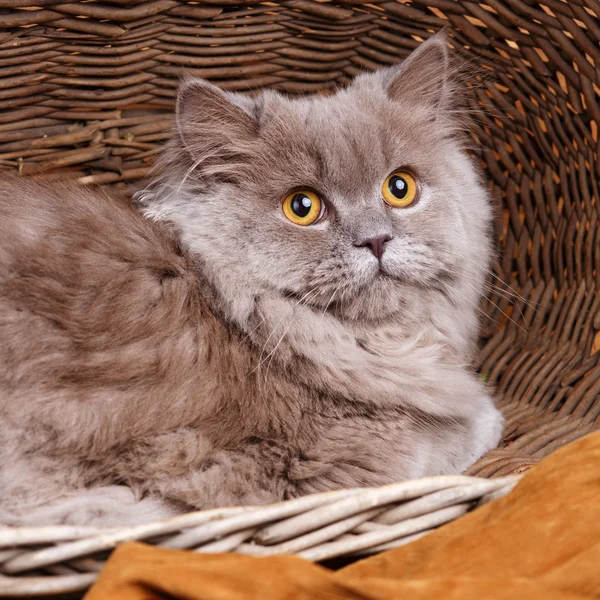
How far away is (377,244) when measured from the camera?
63.0 inches

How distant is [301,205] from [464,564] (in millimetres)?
839

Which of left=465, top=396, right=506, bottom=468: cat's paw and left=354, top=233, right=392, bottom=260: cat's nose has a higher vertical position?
left=354, top=233, right=392, bottom=260: cat's nose

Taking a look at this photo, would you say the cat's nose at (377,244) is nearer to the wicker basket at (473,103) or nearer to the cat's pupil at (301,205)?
the cat's pupil at (301,205)

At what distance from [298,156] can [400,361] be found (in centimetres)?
53

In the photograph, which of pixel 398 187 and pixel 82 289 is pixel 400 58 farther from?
pixel 82 289

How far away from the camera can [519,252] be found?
248 centimetres

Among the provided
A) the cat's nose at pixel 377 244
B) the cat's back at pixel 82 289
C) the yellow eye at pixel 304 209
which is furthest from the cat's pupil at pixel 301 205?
the cat's back at pixel 82 289

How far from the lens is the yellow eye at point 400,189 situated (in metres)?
1.71

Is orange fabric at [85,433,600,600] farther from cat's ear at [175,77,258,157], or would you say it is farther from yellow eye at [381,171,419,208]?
cat's ear at [175,77,258,157]

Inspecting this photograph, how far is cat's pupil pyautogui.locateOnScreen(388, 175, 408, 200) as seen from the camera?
68.1 inches

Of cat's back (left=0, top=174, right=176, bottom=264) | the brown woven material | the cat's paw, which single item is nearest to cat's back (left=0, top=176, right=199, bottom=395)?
Answer: cat's back (left=0, top=174, right=176, bottom=264)

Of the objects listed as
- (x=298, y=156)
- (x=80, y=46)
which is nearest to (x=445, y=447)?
(x=298, y=156)

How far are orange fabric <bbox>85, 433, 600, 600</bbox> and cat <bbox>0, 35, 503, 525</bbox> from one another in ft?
1.05

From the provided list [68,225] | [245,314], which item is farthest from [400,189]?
[68,225]
